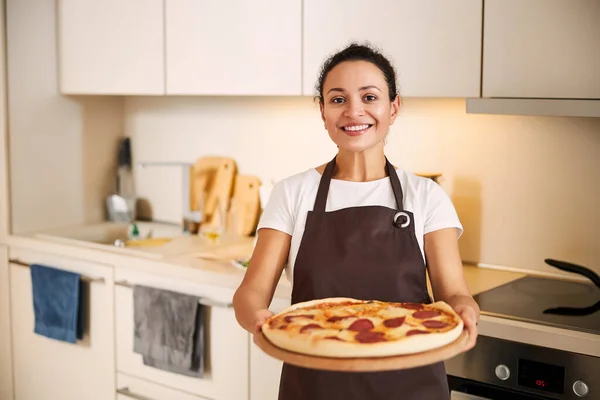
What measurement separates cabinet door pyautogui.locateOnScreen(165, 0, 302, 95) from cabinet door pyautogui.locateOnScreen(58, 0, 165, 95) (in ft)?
0.27

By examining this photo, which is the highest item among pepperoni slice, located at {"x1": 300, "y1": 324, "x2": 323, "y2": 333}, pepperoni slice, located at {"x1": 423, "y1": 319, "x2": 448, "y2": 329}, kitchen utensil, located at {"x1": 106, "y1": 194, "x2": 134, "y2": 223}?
pepperoni slice, located at {"x1": 423, "y1": 319, "x2": 448, "y2": 329}

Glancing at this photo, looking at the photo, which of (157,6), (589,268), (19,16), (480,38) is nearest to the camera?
(480,38)

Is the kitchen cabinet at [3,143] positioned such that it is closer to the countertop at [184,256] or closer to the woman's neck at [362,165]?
the countertop at [184,256]

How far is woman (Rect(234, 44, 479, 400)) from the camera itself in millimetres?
1633

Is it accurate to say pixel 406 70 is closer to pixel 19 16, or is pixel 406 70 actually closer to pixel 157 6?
pixel 157 6

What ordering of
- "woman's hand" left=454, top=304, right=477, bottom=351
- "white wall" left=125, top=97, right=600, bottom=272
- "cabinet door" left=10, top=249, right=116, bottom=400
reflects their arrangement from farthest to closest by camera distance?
"cabinet door" left=10, top=249, right=116, bottom=400 < "white wall" left=125, top=97, right=600, bottom=272 < "woman's hand" left=454, top=304, right=477, bottom=351

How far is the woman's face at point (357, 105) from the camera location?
163 cm

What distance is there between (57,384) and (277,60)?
1487mm

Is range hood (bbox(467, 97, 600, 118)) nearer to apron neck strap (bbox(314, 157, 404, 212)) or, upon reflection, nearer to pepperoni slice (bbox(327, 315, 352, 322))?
apron neck strap (bbox(314, 157, 404, 212))

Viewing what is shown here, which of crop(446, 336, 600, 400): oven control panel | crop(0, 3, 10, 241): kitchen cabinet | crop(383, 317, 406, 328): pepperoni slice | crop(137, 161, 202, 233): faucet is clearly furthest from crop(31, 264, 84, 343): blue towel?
crop(383, 317, 406, 328): pepperoni slice

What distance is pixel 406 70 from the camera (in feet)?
7.95

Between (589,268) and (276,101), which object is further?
(276,101)

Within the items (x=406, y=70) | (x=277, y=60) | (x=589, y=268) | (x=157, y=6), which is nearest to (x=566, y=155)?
(x=589, y=268)

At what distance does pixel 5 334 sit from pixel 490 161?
1988 millimetres
